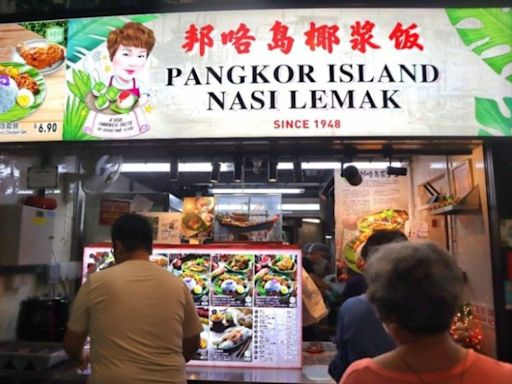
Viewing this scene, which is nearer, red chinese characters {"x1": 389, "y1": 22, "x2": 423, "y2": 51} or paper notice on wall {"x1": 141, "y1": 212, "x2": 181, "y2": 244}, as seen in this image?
red chinese characters {"x1": 389, "y1": 22, "x2": 423, "y2": 51}

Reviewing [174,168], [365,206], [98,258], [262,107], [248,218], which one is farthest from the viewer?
[365,206]

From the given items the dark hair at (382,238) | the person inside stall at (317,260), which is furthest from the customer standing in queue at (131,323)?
the person inside stall at (317,260)

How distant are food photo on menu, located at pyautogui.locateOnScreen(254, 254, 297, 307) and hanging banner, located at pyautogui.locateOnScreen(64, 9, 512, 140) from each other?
3.14 feet

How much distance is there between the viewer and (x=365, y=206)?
5855 millimetres

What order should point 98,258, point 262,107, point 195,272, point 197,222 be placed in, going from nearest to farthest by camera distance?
point 262,107 → point 195,272 → point 98,258 → point 197,222

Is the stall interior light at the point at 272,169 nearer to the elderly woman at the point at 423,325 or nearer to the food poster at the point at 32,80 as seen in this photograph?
the food poster at the point at 32,80

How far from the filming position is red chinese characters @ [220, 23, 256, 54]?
2.67 m

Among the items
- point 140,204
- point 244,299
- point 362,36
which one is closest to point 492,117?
point 362,36

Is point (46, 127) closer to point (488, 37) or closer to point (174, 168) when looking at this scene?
point (174, 168)

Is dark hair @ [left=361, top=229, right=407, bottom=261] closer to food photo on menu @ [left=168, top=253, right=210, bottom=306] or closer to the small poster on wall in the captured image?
food photo on menu @ [left=168, top=253, right=210, bottom=306]

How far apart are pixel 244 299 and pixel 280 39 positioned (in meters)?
1.77

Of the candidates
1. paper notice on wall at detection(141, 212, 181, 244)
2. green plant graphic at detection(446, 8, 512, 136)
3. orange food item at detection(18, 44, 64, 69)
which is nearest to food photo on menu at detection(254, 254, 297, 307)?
green plant graphic at detection(446, 8, 512, 136)

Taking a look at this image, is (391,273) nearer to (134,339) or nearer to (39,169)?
(134,339)

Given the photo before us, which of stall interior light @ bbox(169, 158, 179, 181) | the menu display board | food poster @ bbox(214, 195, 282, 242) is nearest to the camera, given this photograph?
the menu display board
